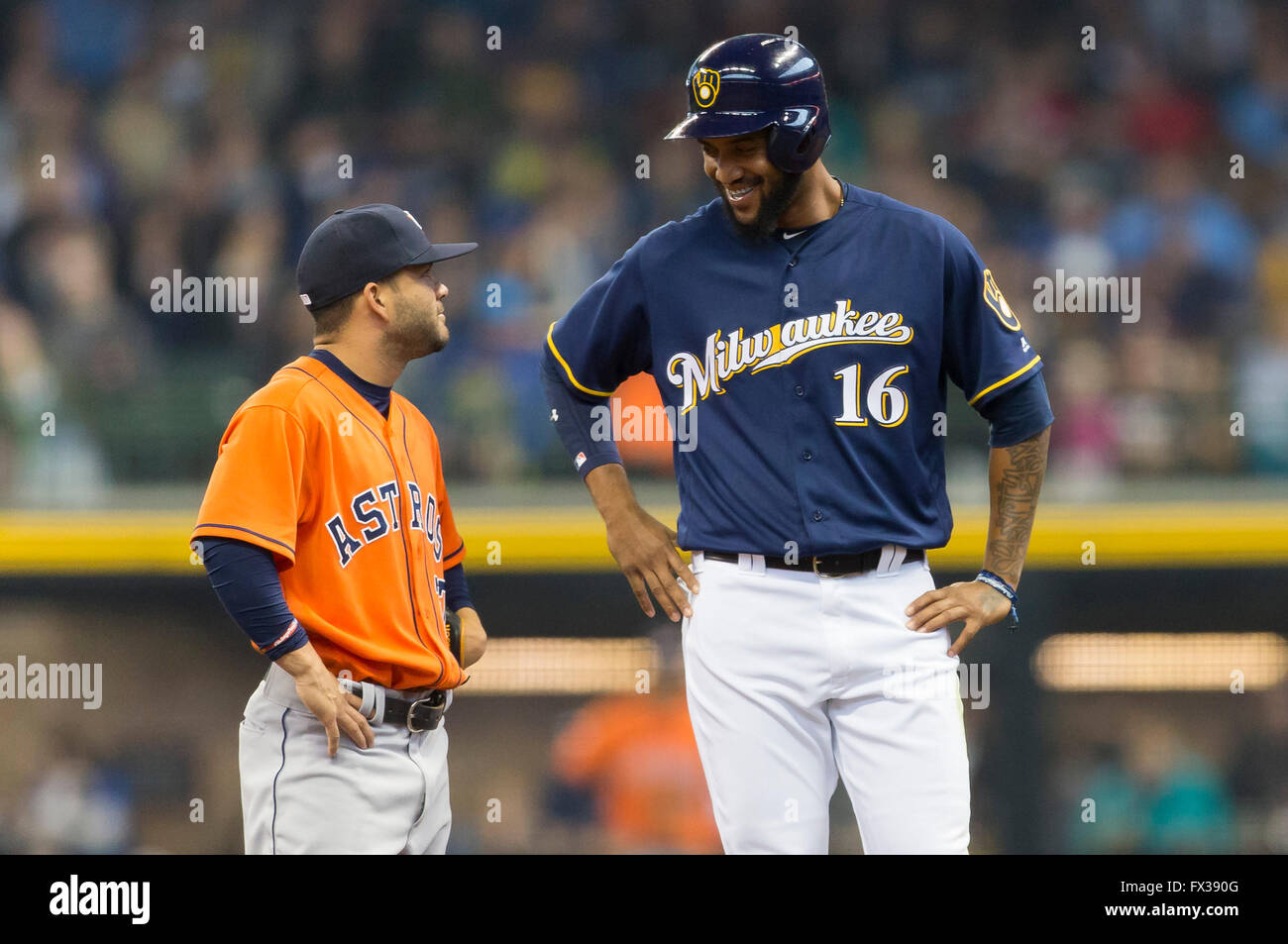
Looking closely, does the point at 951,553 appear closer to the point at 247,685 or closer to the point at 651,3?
the point at 247,685

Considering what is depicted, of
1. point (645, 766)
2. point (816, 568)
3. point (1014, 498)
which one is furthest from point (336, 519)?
point (645, 766)

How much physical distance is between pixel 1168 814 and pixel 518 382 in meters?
3.27

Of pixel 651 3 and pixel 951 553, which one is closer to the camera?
pixel 951 553

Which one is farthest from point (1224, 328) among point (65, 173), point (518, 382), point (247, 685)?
point (65, 173)

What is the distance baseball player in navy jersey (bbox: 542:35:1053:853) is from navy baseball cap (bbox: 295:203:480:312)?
0.53 meters

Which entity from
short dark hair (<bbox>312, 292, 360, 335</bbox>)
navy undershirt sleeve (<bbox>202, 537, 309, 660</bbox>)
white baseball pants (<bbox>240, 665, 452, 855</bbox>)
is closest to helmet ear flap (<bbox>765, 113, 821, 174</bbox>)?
short dark hair (<bbox>312, 292, 360, 335</bbox>)

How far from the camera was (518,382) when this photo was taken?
648 centimetres

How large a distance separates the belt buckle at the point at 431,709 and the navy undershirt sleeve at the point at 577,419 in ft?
1.76

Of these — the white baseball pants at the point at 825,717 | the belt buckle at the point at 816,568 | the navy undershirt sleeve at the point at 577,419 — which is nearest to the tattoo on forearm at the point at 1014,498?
the white baseball pants at the point at 825,717

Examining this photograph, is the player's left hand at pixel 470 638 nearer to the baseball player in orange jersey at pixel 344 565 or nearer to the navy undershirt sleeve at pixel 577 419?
the baseball player in orange jersey at pixel 344 565

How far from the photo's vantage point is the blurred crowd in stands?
6418 millimetres

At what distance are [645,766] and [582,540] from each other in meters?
0.94

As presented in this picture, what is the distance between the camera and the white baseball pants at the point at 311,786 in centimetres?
280

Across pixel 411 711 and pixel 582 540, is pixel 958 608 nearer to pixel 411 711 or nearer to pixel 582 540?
pixel 411 711
